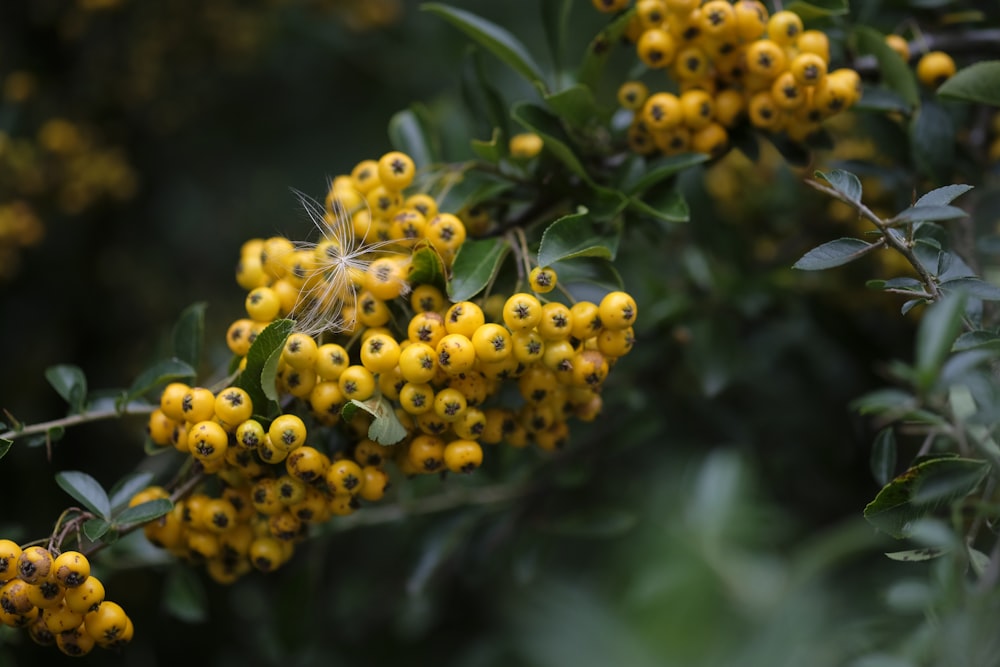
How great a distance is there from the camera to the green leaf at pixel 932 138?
187cm

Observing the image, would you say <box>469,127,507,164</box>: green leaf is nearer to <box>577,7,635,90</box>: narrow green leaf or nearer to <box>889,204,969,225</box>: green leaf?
<box>577,7,635,90</box>: narrow green leaf

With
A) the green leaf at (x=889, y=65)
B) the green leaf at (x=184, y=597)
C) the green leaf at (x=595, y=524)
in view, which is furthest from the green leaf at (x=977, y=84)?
the green leaf at (x=184, y=597)

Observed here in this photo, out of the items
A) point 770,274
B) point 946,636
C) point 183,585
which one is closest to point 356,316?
point 183,585

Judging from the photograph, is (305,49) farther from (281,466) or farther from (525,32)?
(281,466)

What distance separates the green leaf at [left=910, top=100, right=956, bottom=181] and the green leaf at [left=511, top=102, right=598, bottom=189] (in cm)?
79

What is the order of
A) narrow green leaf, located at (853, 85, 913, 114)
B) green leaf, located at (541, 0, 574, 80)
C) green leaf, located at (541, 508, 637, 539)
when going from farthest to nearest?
green leaf, located at (541, 508, 637, 539)
green leaf, located at (541, 0, 574, 80)
narrow green leaf, located at (853, 85, 913, 114)

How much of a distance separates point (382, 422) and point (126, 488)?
0.59 meters

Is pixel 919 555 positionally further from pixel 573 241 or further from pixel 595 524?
pixel 595 524

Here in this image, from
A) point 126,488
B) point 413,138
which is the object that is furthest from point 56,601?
point 413,138

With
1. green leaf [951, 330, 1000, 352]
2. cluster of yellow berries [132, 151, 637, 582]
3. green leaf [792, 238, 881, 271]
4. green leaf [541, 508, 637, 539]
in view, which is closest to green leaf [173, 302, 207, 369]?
cluster of yellow berries [132, 151, 637, 582]

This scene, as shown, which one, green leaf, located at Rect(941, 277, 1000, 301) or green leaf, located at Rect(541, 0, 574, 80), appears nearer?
green leaf, located at Rect(941, 277, 1000, 301)

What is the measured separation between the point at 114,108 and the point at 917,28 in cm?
289

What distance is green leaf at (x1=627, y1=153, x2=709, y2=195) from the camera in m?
1.66

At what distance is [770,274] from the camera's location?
8.01 ft
